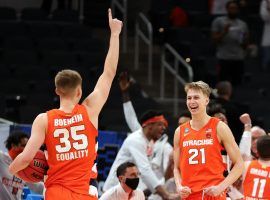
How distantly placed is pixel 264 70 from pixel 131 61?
248cm

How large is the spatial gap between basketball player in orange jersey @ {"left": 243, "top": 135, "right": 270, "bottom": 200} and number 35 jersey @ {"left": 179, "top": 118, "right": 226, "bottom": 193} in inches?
48.0

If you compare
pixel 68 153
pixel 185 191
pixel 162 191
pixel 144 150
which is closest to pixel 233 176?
pixel 185 191

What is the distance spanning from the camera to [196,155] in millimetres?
7199

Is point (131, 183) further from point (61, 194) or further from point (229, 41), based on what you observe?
point (229, 41)

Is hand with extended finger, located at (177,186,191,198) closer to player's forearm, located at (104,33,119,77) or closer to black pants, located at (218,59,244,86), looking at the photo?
player's forearm, located at (104,33,119,77)

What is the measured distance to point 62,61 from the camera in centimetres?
1493

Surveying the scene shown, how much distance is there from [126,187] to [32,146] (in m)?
2.85

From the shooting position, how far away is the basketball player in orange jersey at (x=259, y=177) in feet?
27.5

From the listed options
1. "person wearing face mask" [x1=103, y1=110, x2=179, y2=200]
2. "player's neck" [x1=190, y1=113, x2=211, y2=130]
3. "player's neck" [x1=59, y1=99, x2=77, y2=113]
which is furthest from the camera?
"person wearing face mask" [x1=103, y1=110, x2=179, y2=200]

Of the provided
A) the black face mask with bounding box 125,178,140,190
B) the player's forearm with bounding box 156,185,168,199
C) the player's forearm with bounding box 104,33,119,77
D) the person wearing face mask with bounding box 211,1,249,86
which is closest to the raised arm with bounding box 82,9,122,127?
the player's forearm with bounding box 104,33,119,77

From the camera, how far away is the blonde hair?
6.30 meters

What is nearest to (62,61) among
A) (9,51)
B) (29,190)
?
(9,51)

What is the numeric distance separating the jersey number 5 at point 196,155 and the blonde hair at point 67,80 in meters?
1.32

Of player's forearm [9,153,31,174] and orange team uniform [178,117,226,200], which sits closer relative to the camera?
player's forearm [9,153,31,174]
